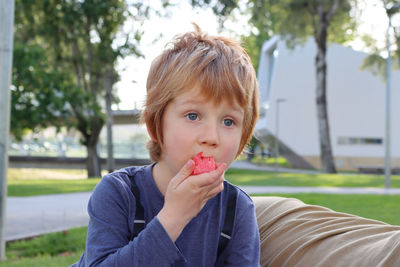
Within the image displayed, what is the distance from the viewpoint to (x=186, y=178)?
61.5 inches

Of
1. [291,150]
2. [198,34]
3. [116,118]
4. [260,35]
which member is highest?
[260,35]

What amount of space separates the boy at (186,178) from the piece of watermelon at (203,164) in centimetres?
3

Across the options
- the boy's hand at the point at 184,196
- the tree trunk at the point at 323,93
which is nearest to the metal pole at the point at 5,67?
the boy's hand at the point at 184,196

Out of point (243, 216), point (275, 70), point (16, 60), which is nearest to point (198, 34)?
point (243, 216)

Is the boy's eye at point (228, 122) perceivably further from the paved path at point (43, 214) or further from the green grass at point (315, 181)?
the green grass at point (315, 181)

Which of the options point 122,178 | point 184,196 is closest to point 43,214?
point 122,178

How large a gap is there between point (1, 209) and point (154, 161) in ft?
13.8

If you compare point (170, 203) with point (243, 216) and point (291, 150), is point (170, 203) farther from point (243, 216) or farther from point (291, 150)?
point (291, 150)

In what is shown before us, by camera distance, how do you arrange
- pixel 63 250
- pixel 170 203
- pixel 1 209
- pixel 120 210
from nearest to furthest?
pixel 170 203, pixel 120 210, pixel 1 209, pixel 63 250

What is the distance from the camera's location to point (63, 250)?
648 centimetres

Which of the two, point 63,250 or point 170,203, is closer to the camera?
point 170,203

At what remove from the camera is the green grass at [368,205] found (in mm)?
7902

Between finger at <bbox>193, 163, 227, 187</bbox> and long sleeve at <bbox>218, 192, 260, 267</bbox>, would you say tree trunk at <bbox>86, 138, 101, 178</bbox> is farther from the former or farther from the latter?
finger at <bbox>193, 163, 227, 187</bbox>

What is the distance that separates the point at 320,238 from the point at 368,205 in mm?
8080
